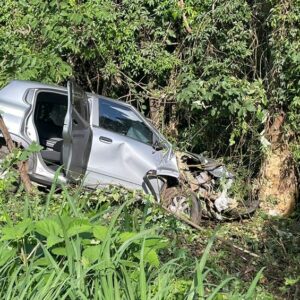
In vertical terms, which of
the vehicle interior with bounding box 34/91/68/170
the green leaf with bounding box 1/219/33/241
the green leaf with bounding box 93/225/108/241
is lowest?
the vehicle interior with bounding box 34/91/68/170

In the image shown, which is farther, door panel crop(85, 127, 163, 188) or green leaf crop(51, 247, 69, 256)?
door panel crop(85, 127, 163, 188)

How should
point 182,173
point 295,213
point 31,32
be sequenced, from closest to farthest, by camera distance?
point 182,173 < point 295,213 < point 31,32

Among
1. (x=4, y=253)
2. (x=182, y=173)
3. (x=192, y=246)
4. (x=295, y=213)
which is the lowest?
(x=295, y=213)

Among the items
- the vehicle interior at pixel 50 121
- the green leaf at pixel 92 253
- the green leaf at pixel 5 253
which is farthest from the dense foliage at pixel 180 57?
the green leaf at pixel 5 253

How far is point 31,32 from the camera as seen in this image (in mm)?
10125

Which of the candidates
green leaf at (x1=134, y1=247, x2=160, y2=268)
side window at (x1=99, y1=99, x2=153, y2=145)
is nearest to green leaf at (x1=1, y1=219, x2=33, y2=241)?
green leaf at (x1=134, y1=247, x2=160, y2=268)

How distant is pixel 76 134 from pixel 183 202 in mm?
1521

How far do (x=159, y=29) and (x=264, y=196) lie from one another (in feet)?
11.0

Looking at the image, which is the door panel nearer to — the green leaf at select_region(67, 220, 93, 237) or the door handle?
the door handle

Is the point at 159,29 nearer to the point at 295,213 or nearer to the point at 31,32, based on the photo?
the point at 31,32

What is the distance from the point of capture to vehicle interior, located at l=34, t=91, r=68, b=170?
7916 millimetres

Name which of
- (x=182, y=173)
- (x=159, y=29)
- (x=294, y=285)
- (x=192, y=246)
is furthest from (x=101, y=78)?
(x=294, y=285)

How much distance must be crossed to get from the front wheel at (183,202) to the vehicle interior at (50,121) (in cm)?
148

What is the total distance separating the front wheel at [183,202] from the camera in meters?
7.18
